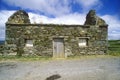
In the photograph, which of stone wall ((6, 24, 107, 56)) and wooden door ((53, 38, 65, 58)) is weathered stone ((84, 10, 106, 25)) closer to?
stone wall ((6, 24, 107, 56))

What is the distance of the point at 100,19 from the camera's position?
18.5 metres

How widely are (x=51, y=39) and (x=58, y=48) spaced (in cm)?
114

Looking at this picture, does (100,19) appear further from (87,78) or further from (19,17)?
(87,78)

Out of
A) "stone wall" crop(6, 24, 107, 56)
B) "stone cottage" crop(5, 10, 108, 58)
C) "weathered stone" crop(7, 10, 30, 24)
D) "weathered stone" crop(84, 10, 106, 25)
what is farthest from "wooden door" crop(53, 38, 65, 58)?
"weathered stone" crop(84, 10, 106, 25)

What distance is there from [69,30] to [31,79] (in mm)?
9861

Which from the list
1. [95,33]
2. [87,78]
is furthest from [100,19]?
[87,78]

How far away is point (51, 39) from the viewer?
16953 mm

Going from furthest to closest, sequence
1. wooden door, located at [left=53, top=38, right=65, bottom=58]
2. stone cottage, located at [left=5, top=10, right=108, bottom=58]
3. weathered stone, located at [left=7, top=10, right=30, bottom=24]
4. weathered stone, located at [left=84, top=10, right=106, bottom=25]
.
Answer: weathered stone, located at [left=84, top=10, right=106, bottom=25]
weathered stone, located at [left=7, top=10, right=30, bottom=24]
wooden door, located at [left=53, top=38, right=65, bottom=58]
stone cottage, located at [left=5, top=10, right=108, bottom=58]

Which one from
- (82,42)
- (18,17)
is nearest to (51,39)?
(82,42)

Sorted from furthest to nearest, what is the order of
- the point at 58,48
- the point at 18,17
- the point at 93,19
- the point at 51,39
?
the point at 93,19 < the point at 18,17 < the point at 58,48 < the point at 51,39

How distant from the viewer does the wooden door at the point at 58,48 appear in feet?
55.8

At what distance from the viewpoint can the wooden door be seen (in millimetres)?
17000

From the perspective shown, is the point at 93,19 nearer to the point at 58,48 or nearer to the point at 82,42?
the point at 82,42

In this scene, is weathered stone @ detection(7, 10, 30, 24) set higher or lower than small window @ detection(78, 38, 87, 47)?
higher
